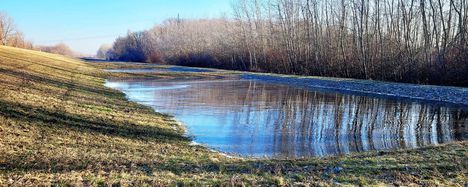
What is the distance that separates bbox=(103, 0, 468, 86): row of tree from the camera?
2594 centimetres

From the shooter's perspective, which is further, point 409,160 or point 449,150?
point 449,150

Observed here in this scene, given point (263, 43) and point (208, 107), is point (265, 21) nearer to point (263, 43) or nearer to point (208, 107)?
point (263, 43)

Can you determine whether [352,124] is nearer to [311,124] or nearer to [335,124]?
[335,124]

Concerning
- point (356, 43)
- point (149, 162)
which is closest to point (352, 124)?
point (149, 162)

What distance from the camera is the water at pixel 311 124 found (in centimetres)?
959

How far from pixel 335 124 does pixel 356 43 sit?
23.8 m

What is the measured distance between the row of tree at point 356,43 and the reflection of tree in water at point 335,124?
8.61 meters

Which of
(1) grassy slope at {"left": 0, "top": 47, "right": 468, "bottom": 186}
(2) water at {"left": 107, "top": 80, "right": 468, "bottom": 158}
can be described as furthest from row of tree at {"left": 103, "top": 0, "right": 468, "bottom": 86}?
(1) grassy slope at {"left": 0, "top": 47, "right": 468, "bottom": 186}

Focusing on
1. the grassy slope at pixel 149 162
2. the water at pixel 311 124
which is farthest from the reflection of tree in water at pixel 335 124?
the grassy slope at pixel 149 162

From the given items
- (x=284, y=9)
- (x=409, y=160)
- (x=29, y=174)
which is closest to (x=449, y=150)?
(x=409, y=160)

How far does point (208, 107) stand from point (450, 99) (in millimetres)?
11378

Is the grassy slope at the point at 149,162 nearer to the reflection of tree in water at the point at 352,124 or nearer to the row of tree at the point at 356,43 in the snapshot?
the reflection of tree in water at the point at 352,124

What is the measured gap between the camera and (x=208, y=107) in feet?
56.4

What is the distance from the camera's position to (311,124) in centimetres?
1278
